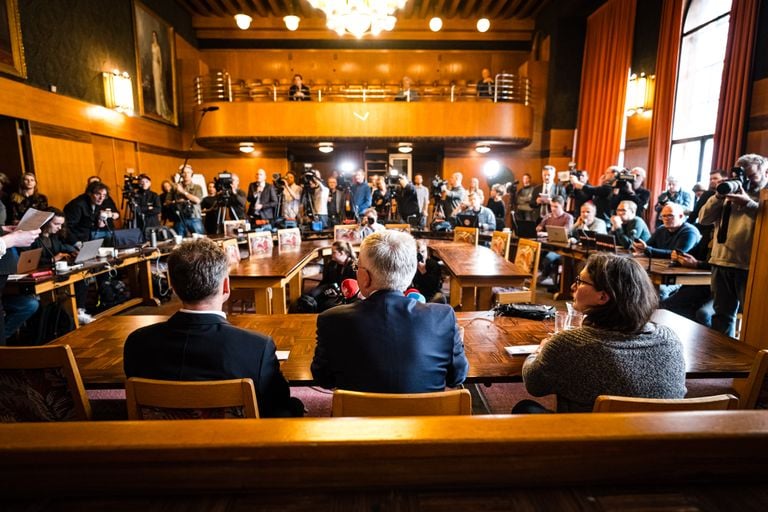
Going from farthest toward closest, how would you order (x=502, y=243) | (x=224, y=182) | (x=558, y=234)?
(x=224, y=182) → (x=558, y=234) → (x=502, y=243)

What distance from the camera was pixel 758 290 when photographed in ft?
7.80

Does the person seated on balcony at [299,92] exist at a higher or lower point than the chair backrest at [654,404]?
higher

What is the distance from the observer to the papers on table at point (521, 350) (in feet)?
5.41

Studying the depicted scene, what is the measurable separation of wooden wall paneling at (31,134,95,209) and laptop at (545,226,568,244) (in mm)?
6592

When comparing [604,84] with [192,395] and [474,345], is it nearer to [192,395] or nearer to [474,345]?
[474,345]

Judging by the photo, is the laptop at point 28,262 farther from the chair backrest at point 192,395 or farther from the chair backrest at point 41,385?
the chair backrest at point 192,395

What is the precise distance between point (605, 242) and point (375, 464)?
3.98 meters

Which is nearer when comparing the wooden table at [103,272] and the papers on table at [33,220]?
the papers on table at [33,220]

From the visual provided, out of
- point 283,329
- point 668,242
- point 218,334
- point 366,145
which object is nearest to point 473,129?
point 366,145

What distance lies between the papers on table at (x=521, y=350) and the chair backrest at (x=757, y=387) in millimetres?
642

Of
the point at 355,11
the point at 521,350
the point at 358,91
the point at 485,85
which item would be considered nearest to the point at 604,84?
the point at 485,85

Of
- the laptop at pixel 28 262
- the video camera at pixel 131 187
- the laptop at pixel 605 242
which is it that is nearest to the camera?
the laptop at pixel 28 262

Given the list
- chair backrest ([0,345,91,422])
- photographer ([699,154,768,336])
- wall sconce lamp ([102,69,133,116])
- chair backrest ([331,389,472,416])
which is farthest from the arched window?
wall sconce lamp ([102,69,133,116])

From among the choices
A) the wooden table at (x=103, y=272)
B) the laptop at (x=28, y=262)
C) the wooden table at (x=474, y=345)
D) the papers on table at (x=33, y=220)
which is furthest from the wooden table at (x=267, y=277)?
the laptop at (x=28, y=262)
